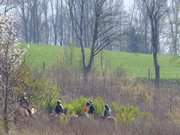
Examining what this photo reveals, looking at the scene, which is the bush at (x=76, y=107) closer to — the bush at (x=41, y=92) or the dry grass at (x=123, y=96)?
the bush at (x=41, y=92)

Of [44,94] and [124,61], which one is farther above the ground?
[124,61]

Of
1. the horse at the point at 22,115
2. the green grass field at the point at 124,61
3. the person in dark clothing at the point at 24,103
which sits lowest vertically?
the horse at the point at 22,115

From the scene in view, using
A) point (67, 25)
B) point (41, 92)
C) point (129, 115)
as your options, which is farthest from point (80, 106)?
point (67, 25)

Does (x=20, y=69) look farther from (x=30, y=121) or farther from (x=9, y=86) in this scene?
(x=30, y=121)

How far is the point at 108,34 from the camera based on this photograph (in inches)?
1941

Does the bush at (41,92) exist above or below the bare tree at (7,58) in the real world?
below

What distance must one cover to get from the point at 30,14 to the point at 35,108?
168ft

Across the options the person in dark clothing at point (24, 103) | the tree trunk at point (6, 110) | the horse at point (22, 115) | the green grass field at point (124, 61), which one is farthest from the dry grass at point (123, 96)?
the green grass field at point (124, 61)

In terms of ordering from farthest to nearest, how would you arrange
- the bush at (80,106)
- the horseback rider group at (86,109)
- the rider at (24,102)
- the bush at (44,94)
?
the bush at (80,106) → the bush at (44,94) → the horseback rider group at (86,109) → the rider at (24,102)

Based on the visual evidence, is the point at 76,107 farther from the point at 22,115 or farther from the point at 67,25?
the point at 67,25

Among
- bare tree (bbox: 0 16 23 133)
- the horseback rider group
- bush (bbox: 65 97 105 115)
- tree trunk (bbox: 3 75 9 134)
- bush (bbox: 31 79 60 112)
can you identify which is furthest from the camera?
bush (bbox: 65 97 105 115)

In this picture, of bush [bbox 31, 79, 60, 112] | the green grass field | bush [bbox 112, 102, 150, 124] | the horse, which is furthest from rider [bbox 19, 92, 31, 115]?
the green grass field

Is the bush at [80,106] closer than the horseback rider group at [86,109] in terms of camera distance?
No

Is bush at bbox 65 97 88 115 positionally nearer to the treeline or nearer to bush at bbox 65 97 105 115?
bush at bbox 65 97 105 115
